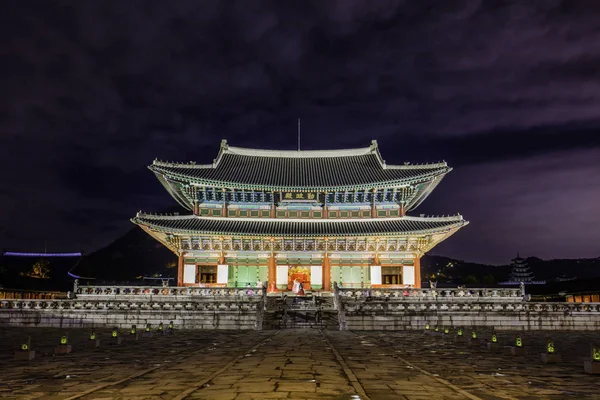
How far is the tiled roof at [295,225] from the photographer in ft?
119

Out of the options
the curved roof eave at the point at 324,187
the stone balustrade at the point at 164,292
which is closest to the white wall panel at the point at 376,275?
the curved roof eave at the point at 324,187

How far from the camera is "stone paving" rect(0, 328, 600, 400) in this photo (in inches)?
324

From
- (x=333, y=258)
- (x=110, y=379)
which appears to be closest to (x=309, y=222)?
(x=333, y=258)

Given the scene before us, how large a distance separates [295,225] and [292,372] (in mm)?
28893

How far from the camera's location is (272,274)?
1518 inches

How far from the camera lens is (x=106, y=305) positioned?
25.2 metres

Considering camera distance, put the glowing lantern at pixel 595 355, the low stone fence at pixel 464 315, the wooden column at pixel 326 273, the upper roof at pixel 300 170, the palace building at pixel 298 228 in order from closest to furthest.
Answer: the glowing lantern at pixel 595 355
the low stone fence at pixel 464 315
the palace building at pixel 298 228
the wooden column at pixel 326 273
the upper roof at pixel 300 170

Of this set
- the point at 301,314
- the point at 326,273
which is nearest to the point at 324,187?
the point at 326,273

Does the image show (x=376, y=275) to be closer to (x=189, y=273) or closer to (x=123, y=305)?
(x=189, y=273)

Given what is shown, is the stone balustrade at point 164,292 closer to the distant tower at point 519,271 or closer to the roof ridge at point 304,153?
the roof ridge at point 304,153

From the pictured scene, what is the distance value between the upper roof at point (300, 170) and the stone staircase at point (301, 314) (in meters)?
11.8

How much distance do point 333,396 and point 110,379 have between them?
5.06 meters

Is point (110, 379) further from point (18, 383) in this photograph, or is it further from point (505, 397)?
point (505, 397)

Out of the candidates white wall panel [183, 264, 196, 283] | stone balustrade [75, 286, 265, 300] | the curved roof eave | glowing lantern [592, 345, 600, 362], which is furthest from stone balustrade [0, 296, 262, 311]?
glowing lantern [592, 345, 600, 362]
